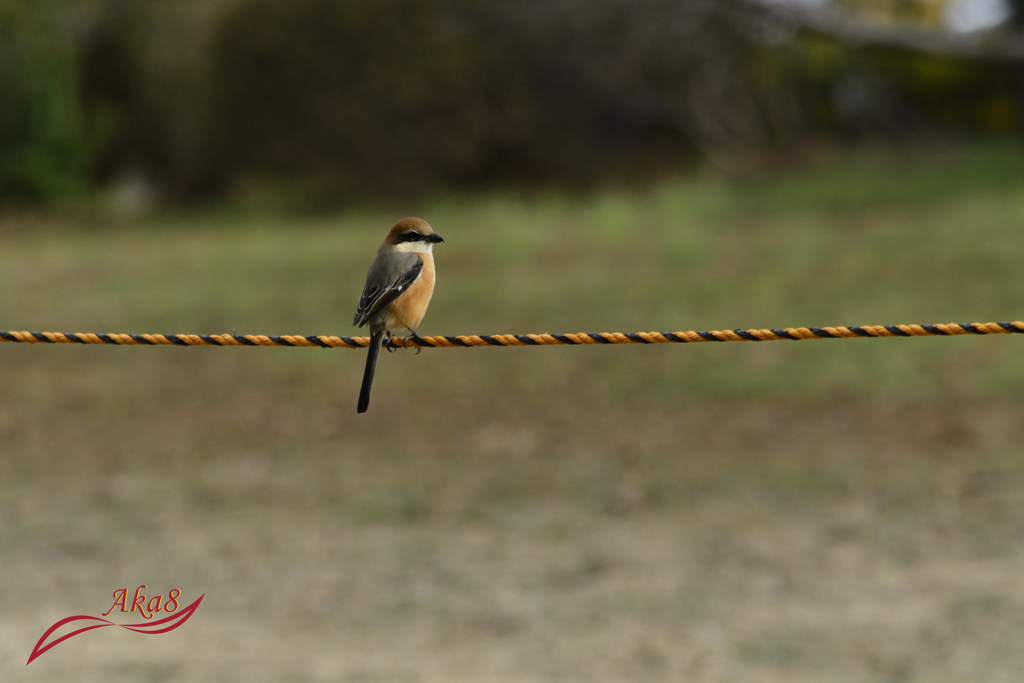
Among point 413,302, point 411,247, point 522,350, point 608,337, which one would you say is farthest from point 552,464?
point 608,337

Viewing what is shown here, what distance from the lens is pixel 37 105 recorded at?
28141mm

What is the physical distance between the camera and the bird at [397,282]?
3.16m

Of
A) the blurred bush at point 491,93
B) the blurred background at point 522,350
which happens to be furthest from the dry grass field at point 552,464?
the blurred bush at point 491,93

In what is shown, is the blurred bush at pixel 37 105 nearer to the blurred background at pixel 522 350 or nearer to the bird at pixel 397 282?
the blurred background at pixel 522 350

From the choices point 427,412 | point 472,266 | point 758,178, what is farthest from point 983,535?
point 758,178

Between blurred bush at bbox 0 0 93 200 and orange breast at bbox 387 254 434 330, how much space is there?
27.5 m

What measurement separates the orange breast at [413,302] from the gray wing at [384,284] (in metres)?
0.03

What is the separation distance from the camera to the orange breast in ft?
10.7

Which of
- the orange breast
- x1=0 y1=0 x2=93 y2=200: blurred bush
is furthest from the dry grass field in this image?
x1=0 y1=0 x2=93 y2=200: blurred bush

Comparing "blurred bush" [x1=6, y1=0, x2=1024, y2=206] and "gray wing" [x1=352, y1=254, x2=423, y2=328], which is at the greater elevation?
"blurred bush" [x1=6, y1=0, x2=1024, y2=206]

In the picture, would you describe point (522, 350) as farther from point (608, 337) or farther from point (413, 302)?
point (608, 337)

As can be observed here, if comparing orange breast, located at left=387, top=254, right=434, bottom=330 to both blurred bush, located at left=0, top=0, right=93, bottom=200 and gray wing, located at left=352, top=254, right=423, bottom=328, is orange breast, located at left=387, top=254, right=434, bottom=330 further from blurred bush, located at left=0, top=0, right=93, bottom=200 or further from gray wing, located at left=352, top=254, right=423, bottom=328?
blurred bush, located at left=0, top=0, right=93, bottom=200

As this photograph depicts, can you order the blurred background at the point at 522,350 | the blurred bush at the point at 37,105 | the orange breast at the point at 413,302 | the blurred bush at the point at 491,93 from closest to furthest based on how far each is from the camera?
the orange breast at the point at 413,302
the blurred background at the point at 522,350
the blurred bush at the point at 491,93
the blurred bush at the point at 37,105

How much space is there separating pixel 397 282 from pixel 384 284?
4cm
